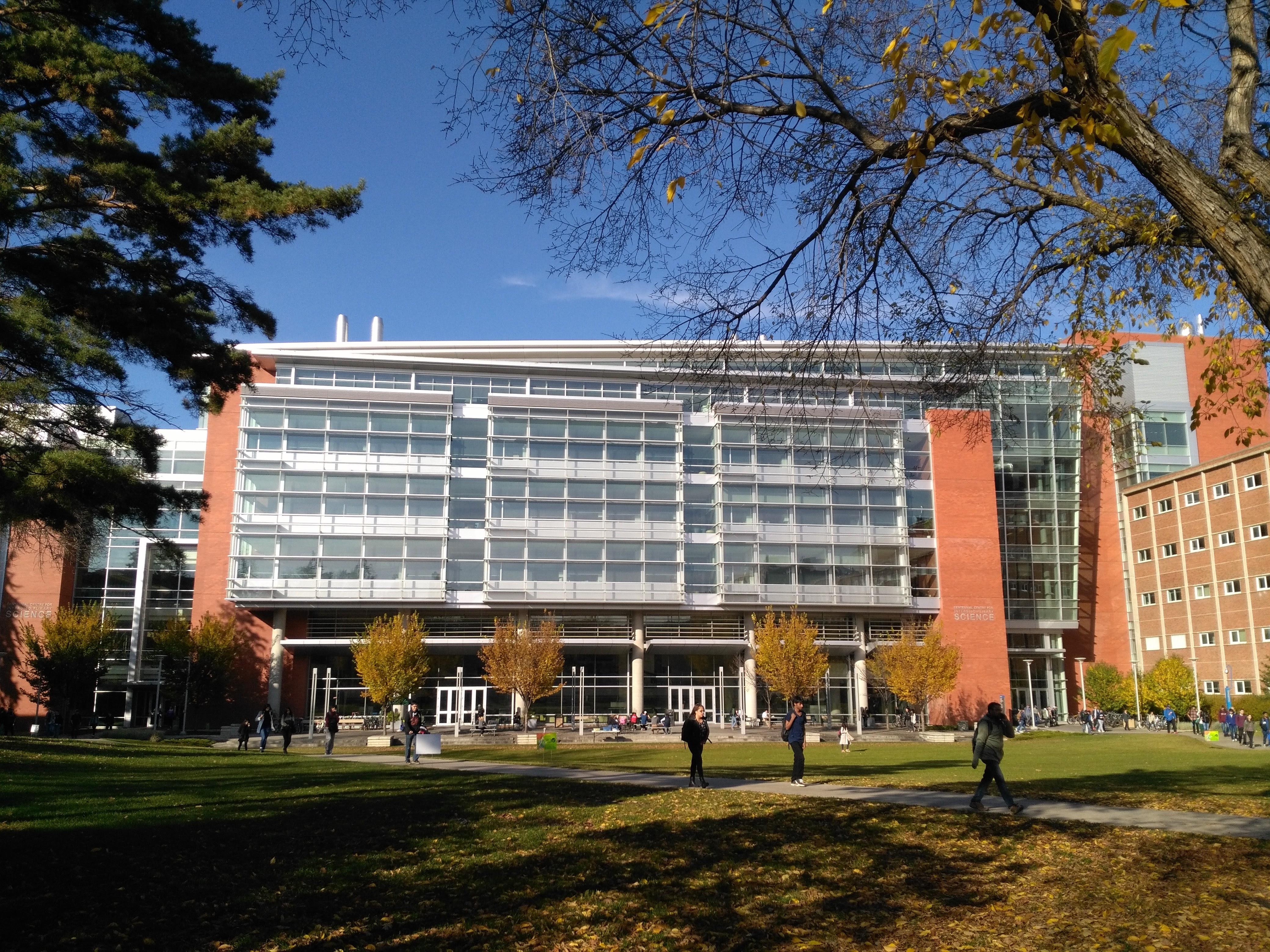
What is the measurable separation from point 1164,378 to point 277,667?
216 feet

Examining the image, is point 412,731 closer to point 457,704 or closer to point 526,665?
point 526,665

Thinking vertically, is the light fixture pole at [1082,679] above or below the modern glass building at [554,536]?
below

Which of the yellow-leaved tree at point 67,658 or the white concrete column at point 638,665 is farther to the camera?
the white concrete column at point 638,665

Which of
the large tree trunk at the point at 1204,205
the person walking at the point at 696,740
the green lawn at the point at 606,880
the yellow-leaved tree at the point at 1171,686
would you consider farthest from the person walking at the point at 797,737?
the yellow-leaved tree at the point at 1171,686

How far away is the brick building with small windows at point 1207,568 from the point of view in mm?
60250

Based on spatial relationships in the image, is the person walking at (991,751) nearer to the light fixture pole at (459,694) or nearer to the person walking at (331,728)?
the person walking at (331,728)

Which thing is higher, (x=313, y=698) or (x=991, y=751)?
(x=991, y=751)

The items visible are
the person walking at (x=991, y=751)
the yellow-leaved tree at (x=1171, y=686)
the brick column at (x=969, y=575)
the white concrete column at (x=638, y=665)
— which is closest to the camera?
the person walking at (x=991, y=751)

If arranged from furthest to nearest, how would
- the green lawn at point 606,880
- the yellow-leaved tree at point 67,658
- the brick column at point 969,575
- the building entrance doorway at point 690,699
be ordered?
1. the brick column at point 969,575
2. the building entrance doorway at point 690,699
3. the yellow-leaved tree at point 67,658
4. the green lawn at point 606,880

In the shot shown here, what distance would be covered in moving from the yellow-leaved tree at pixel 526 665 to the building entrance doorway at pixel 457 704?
747 cm

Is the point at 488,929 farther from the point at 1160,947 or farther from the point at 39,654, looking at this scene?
the point at 39,654

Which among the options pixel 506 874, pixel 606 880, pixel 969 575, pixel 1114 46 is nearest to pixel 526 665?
pixel 969 575

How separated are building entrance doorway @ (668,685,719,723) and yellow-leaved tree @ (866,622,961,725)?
10.9 meters

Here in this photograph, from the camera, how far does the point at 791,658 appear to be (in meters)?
55.0
